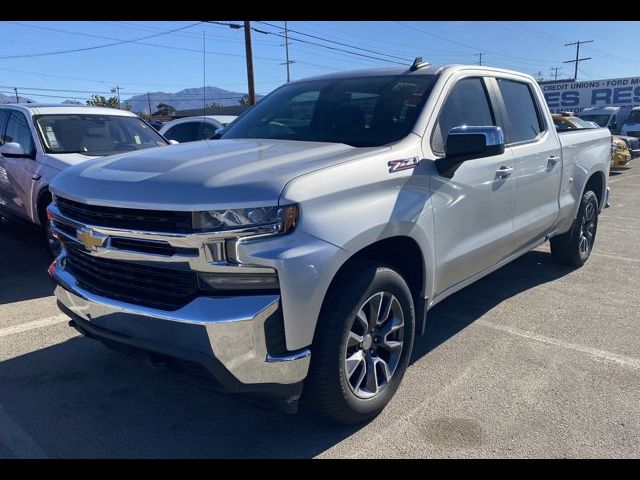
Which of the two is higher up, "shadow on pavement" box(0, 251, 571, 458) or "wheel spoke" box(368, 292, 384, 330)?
"wheel spoke" box(368, 292, 384, 330)

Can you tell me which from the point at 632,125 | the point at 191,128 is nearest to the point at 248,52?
the point at 191,128

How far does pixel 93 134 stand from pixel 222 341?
5.57 m

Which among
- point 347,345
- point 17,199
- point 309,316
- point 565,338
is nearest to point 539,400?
point 565,338

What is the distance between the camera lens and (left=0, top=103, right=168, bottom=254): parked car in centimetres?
630

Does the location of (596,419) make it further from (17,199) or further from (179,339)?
(17,199)

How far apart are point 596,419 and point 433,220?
1.46 m

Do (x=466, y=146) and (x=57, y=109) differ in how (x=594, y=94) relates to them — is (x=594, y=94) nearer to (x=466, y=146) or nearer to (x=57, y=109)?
(x=57, y=109)

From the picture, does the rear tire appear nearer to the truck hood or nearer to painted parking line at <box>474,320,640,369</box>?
painted parking line at <box>474,320,640,369</box>

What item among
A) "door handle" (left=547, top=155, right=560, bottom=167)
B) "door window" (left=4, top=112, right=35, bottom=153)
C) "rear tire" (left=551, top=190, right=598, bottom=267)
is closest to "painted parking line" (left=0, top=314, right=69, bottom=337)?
"door window" (left=4, top=112, right=35, bottom=153)

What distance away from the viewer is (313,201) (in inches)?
103

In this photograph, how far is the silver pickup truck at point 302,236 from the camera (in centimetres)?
247

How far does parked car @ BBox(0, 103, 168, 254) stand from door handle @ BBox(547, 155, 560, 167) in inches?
192

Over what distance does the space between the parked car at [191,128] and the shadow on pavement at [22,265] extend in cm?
429
